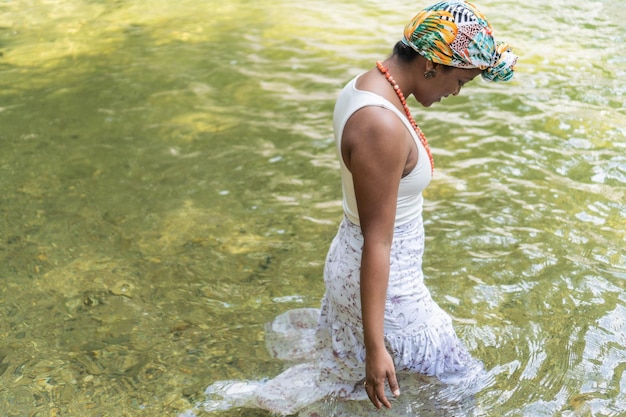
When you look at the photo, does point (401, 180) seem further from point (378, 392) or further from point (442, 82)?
point (378, 392)

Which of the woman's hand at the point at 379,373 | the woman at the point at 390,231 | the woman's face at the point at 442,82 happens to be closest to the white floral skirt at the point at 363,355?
the woman at the point at 390,231

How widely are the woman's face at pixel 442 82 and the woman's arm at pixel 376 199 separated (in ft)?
0.83

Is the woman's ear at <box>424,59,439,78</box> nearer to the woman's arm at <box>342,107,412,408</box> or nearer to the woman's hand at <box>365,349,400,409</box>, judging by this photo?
the woman's arm at <box>342,107,412,408</box>

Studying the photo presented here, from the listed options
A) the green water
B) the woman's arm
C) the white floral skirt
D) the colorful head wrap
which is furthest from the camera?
the green water

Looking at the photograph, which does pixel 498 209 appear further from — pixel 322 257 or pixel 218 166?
pixel 218 166

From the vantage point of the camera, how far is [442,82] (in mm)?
2621

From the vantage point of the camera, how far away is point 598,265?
448 cm

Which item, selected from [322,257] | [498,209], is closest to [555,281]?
[498,209]

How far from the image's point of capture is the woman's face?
2.60m

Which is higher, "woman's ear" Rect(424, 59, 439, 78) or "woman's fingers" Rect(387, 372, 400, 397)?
"woman's ear" Rect(424, 59, 439, 78)

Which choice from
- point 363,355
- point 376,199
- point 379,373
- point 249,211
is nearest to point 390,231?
point 376,199

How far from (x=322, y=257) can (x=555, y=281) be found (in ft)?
4.57

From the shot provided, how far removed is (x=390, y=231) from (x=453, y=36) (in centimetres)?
68

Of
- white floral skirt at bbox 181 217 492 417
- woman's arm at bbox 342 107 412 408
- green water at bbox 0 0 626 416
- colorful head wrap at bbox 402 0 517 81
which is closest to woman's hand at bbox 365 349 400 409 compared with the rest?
woman's arm at bbox 342 107 412 408
